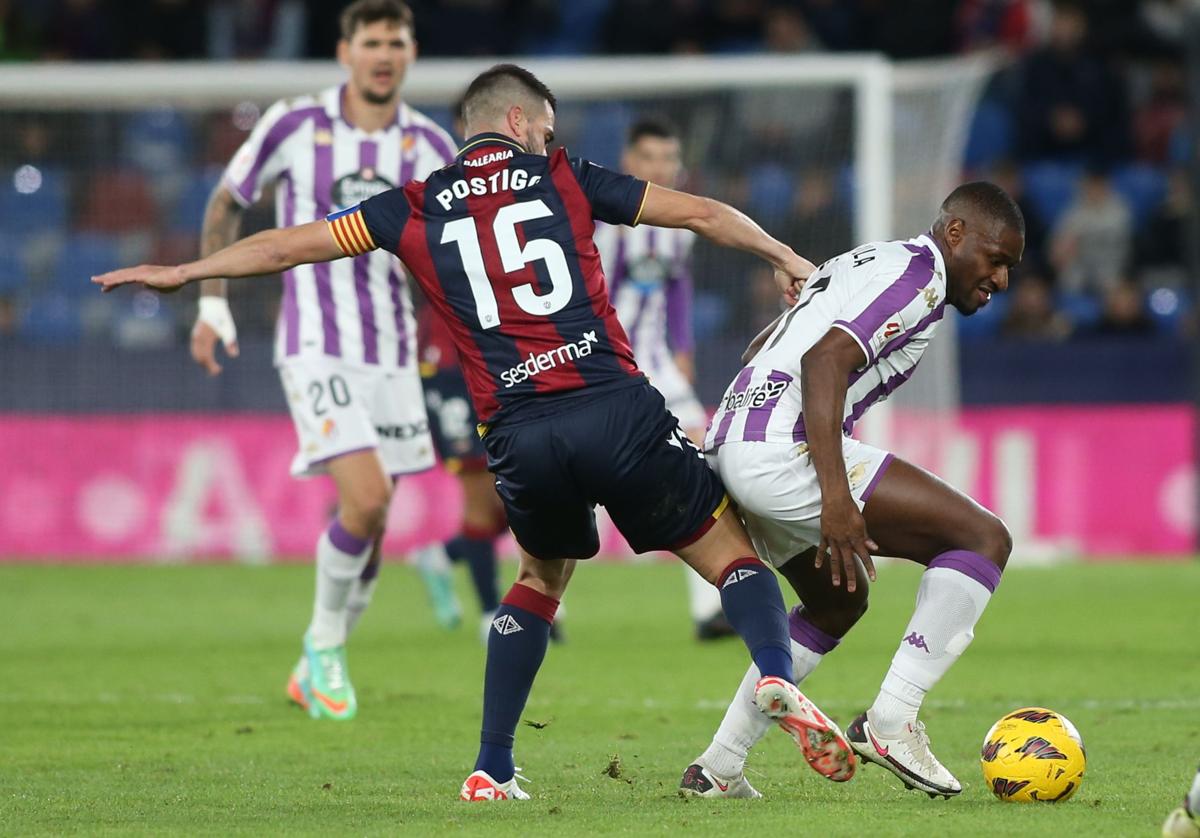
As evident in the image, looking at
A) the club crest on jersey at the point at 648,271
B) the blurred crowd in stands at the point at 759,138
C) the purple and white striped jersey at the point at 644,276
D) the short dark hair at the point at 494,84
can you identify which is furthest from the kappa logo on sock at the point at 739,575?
the blurred crowd in stands at the point at 759,138

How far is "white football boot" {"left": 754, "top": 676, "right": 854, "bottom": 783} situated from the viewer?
4617 millimetres

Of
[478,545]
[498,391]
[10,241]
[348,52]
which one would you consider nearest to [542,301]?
[498,391]

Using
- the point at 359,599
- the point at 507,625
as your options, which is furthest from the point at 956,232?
the point at 359,599

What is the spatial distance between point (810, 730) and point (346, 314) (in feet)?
11.9

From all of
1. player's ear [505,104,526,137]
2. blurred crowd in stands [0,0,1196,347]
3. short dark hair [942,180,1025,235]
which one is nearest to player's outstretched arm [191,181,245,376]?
player's ear [505,104,526,137]

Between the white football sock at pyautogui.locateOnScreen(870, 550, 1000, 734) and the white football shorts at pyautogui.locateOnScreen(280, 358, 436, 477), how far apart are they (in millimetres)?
2969

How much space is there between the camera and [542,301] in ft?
17.0

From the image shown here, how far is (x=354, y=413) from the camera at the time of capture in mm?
7512

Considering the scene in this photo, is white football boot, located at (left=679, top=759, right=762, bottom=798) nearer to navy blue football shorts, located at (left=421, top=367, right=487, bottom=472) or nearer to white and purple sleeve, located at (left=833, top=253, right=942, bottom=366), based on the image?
white and purple sleeve, located at (left=833, top=253, right=942, bottom=366)

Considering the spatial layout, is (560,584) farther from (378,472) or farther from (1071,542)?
(1071,542)

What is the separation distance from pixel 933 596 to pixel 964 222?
106 centimetres

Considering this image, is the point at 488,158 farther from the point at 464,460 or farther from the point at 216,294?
the point at 464,460

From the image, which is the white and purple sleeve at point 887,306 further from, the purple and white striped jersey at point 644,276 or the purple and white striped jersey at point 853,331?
the purple and white striped jersey at point 644,276

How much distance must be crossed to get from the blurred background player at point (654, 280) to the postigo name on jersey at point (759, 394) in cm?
439
